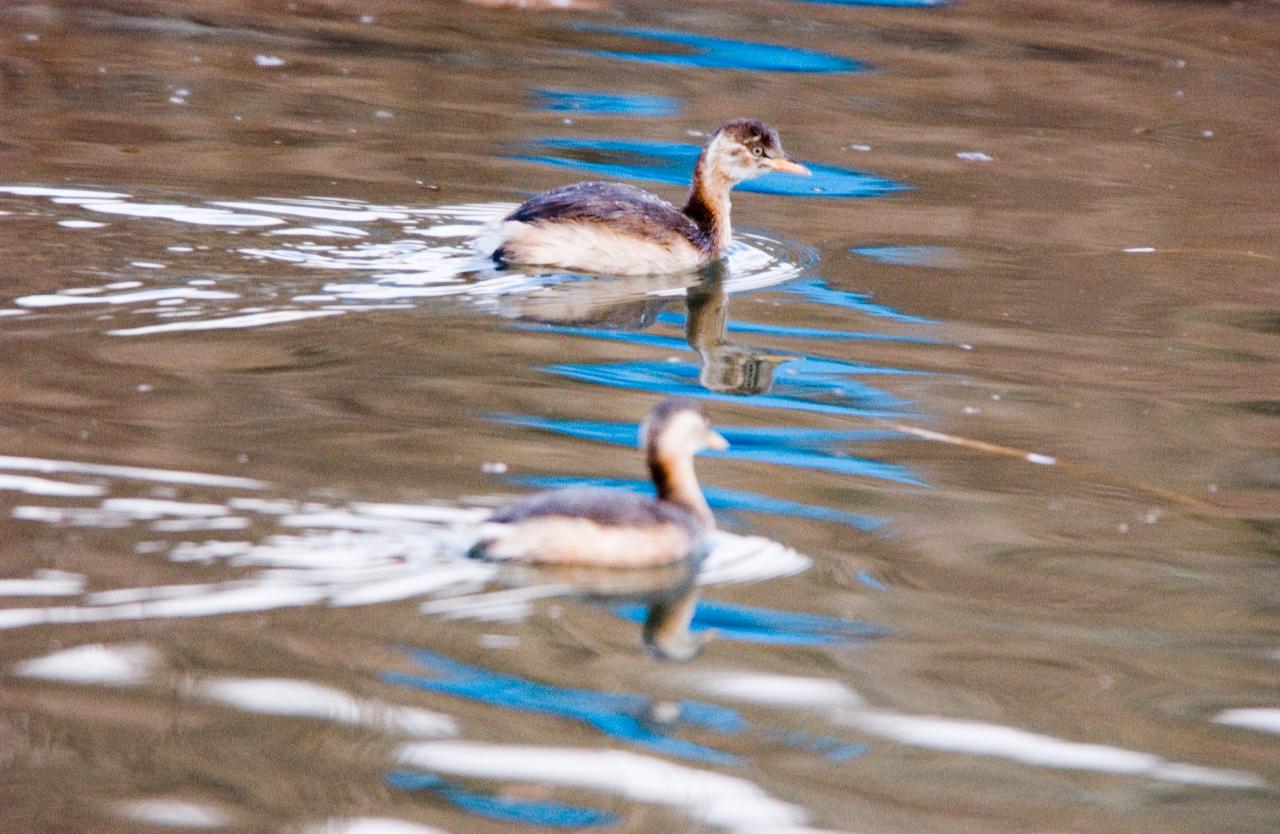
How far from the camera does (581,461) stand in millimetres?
6516

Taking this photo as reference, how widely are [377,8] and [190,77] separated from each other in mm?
3400

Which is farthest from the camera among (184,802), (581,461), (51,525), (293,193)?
(293,193)

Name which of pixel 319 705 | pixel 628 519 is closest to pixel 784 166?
pixel 628 519

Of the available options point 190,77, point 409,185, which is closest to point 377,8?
point 190,77

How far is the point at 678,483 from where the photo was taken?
19.0 ft

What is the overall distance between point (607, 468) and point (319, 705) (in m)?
2.07

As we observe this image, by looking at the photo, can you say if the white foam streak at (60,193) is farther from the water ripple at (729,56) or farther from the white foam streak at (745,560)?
the water ripple at (729,56)

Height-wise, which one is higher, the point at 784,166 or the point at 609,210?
the point at 784,166

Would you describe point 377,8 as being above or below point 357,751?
above

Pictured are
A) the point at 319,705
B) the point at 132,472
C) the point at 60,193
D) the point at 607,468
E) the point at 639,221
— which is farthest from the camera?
the point at 60,193

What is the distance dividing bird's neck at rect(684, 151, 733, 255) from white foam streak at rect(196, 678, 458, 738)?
550cm

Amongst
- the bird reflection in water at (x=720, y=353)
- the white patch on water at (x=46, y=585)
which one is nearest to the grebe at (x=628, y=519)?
the white patch on water at (x=46, y=585)

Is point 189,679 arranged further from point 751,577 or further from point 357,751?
point 751,577

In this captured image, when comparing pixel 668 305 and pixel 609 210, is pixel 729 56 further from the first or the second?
pixel 668 305
